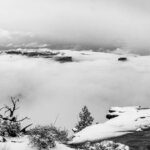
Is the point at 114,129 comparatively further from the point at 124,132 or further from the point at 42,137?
the point at 42,137

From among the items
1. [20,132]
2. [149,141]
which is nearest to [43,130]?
[20,132]

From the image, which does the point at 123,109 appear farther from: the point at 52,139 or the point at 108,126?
the point at 52,139

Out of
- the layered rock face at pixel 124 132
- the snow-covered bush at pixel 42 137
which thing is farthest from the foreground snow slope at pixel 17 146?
the layered rock face at pixel 124 132

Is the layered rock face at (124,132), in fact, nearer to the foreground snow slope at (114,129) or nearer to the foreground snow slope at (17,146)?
the foreground snow slope at (114,129)

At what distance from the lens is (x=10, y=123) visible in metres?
27.2

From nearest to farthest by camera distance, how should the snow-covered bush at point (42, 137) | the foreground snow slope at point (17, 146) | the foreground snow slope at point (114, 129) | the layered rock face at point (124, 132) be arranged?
1. the foreground snow slope at point (17, 146)
2. the snow-covered bush at point (42, 137)
3. the layered rock face at point (124, 132)
4. the foreground snow slope at point (114, 129)

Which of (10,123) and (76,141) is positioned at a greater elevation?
(10,123)

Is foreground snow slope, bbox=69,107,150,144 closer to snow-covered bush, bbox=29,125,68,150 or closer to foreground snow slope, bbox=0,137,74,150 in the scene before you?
foreground snow slope, bbox=0,137,74,150

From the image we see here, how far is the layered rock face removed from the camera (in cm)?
2868

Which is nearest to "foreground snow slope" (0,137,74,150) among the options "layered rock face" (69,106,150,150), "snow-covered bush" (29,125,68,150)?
"snow-covered bush" (29,125,68,150)

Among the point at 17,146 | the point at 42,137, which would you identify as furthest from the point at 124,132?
the point at 17,146

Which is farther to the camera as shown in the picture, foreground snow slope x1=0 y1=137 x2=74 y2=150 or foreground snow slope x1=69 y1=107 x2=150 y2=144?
foreground snow slope x1=69 y1=107 x2=150 y2=144

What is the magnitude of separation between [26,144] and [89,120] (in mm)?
69257

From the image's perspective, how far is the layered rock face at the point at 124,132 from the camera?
94.1 feet
